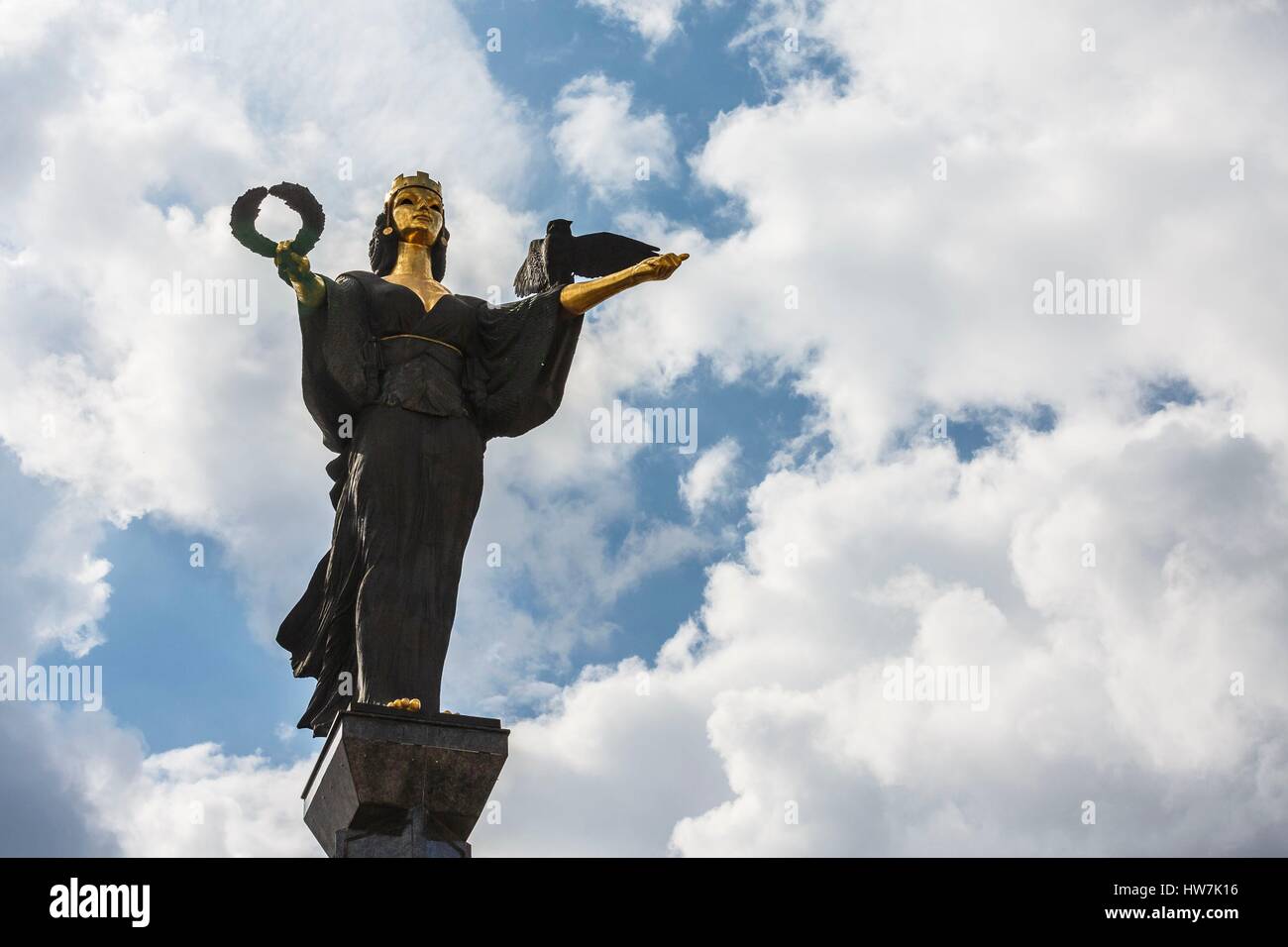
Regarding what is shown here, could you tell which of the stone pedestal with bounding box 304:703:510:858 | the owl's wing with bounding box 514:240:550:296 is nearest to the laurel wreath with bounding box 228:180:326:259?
the owl's wing with bounding box 514:240:550:296

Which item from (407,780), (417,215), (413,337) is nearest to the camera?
(407,780)

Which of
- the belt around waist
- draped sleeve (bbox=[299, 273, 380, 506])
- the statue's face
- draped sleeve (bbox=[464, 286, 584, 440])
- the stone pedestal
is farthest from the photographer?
the statue's face

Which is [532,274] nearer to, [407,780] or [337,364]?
[337,364]

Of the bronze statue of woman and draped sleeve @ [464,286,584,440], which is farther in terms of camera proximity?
draped sleeve @ [464,286,584,440]

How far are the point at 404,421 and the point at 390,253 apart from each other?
208cm

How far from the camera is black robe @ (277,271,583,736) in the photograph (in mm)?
15109

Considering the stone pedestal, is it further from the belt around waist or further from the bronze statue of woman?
the belt around waist

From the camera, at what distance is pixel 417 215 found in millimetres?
17125

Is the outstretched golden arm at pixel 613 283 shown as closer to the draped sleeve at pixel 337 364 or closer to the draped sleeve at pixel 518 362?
the draped sleeve at pixel 518 362

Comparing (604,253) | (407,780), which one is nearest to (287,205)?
(604,253)

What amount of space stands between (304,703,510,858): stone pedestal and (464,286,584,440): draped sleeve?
3.11 metres

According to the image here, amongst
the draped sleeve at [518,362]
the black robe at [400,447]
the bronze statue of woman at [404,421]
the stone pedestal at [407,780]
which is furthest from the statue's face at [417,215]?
the stone pedestal at [407,780]
